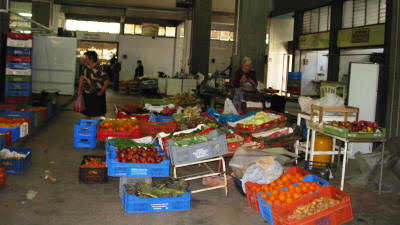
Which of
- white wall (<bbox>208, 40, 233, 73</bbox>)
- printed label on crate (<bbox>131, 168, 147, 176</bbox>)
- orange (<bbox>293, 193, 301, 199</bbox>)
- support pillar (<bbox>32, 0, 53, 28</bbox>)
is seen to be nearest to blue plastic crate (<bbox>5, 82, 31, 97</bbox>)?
printed label on crate (<bbox>131, 168, 147, 176</bbox>)

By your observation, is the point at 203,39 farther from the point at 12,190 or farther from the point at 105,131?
the point at 12,190

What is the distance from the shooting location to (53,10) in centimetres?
2611

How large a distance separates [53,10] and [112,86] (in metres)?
5.99

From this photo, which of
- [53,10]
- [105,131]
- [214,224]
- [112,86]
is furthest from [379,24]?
[53,10]

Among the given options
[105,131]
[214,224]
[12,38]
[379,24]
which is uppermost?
[379,24]

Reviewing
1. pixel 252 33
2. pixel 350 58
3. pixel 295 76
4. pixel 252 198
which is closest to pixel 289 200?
pixel 252 198

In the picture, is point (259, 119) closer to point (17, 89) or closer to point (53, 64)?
point (17, 89)

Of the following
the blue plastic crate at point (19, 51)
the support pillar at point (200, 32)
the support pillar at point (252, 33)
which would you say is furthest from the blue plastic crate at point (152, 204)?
the support pillar at point (200, 32)

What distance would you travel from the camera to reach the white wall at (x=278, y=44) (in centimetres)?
2617

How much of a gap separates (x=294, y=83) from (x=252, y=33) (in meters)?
9.18

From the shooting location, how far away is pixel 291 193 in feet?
15.0

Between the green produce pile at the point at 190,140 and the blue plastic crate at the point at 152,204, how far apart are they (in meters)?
0.66

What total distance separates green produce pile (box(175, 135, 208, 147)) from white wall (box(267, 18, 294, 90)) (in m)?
21.4

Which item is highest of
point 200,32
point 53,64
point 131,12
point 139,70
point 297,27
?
point 131,12
